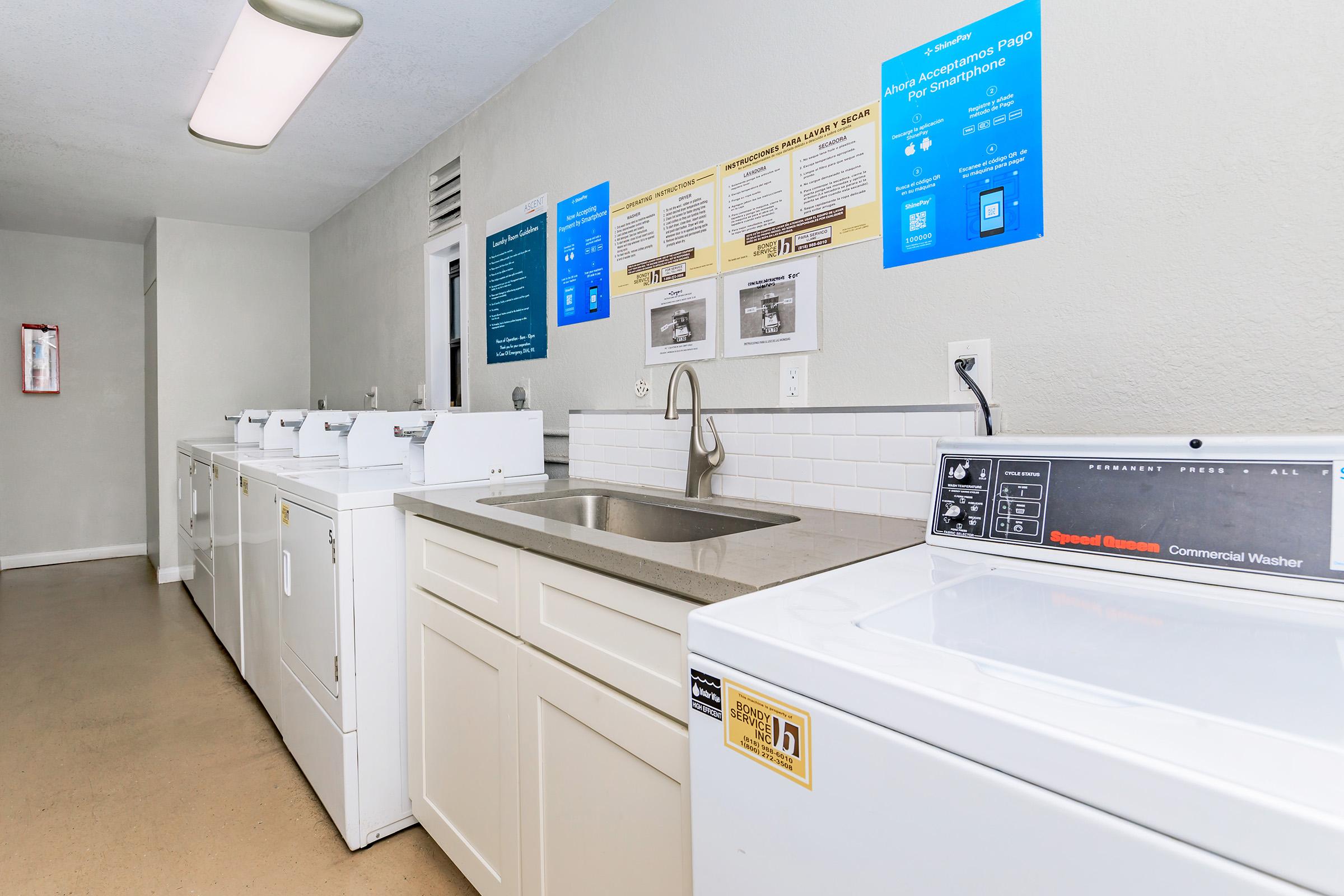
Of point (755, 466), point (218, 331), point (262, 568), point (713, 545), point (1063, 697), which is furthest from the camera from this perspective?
point (218, 331)

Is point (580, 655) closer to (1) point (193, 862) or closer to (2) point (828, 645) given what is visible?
(2) point (828, 645)

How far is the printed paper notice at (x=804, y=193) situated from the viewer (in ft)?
5.19

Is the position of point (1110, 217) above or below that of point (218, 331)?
below

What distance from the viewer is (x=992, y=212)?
1.38 m

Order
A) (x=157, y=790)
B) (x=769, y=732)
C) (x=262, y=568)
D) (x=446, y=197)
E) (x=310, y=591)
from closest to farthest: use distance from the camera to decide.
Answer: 1. (x=769, y=732)
2. (x=310, y=591)
3. (x=157, y=790)
4. (x=262, y=568)
5. (x=446, y=197)

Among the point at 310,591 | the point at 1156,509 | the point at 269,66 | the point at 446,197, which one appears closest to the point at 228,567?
the point at 310,591

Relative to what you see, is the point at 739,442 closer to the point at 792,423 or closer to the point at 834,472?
the point at 792,423

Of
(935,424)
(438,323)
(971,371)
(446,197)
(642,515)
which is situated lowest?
(642,515)

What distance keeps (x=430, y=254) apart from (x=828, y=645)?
11.1 ft

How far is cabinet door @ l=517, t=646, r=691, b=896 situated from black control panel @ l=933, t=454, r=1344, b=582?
60 cm

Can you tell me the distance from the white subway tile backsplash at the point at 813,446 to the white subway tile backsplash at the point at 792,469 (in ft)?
0.06

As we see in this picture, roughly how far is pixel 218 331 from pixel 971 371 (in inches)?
214

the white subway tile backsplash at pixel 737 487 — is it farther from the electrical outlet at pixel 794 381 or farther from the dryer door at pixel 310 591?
the dryer door at pixel 310 591

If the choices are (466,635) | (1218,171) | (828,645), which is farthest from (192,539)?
(1218,171)
